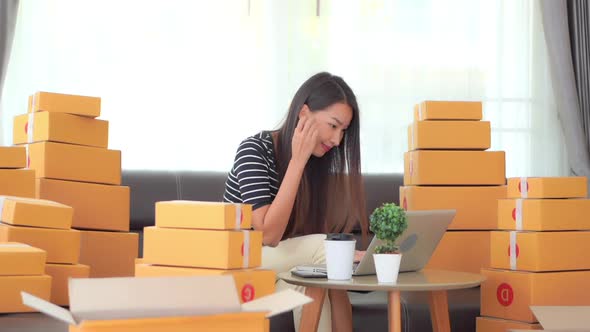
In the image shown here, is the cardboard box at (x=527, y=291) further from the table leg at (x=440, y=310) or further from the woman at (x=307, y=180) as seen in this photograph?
the woman at (x=307, y=180)

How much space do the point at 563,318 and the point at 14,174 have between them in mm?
1568

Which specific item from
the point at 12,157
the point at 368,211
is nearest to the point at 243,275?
the point at 12,157

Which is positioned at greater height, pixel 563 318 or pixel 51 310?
pixel 51 310

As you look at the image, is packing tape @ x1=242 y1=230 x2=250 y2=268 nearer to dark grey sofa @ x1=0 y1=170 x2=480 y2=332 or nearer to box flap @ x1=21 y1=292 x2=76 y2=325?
dark grey sofa @ x1=0 y1=170 x2=480 y2=332

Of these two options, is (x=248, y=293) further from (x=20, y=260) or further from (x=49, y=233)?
(x=49, y=233)

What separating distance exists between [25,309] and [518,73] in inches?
116

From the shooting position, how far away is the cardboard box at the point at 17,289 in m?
1.99

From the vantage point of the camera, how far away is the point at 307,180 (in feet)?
9.03

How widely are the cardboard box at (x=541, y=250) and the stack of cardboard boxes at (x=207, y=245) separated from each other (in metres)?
1.02

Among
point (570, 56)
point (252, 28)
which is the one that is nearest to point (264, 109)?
point (252, 28)

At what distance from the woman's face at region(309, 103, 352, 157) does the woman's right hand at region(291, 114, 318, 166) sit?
0.02 meters

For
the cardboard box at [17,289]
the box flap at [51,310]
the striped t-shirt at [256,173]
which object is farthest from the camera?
the striped t-shirt at [256,173]

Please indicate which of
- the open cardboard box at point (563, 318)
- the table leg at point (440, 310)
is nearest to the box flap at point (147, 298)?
the open cardboard box at point (563, 318)

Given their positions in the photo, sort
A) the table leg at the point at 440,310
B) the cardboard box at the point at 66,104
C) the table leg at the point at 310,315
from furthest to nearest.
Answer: the cardboard box at the point at 66,104 → the table leg at the point at 440,310 → the table leg at the point at 310,315
